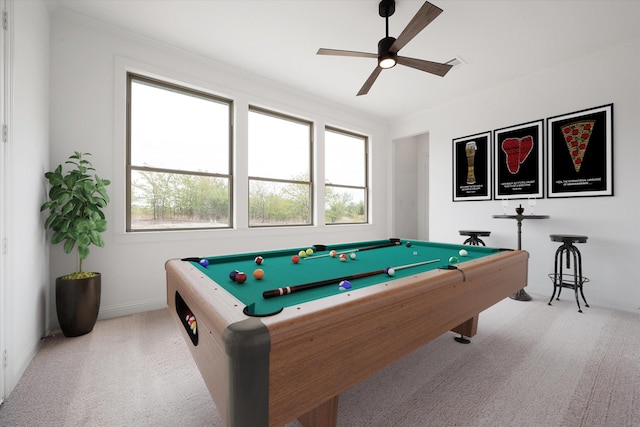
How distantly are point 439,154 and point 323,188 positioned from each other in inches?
83.3

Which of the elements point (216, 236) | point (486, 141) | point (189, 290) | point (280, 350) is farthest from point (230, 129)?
point (486, 141)

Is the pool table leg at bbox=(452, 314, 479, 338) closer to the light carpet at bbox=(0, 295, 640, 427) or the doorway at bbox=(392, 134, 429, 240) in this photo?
the light carpet at bbox=(0, 295, 640, 427)

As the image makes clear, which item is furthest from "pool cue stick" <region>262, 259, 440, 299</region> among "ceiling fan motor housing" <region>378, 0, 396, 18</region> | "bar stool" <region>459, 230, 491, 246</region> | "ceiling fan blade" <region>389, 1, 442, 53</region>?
"bar stool" <region>459, 230, 491, 246</region>

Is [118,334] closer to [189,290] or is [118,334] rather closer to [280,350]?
[189,290]

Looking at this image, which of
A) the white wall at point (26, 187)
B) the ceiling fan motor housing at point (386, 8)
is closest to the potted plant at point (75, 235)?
the white wall at point (26, 187)

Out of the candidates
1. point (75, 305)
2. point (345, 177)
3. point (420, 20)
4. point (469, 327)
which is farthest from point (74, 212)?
point (345, 177)

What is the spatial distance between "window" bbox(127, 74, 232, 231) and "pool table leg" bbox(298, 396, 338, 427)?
270 centimetres

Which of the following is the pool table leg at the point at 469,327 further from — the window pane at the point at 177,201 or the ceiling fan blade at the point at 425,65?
the window pane at the point at 177,201

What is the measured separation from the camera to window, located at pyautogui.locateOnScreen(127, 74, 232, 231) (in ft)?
9.64

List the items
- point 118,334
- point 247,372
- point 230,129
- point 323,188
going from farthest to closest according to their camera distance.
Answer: point 323,188, point 230,129, point 118,334, point 247,372

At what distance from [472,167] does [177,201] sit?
4.22 meters

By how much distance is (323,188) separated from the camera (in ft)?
14.6

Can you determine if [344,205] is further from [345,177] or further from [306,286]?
[306,286]

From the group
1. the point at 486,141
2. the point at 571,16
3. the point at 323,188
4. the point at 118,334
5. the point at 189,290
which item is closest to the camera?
the point at 189,290
